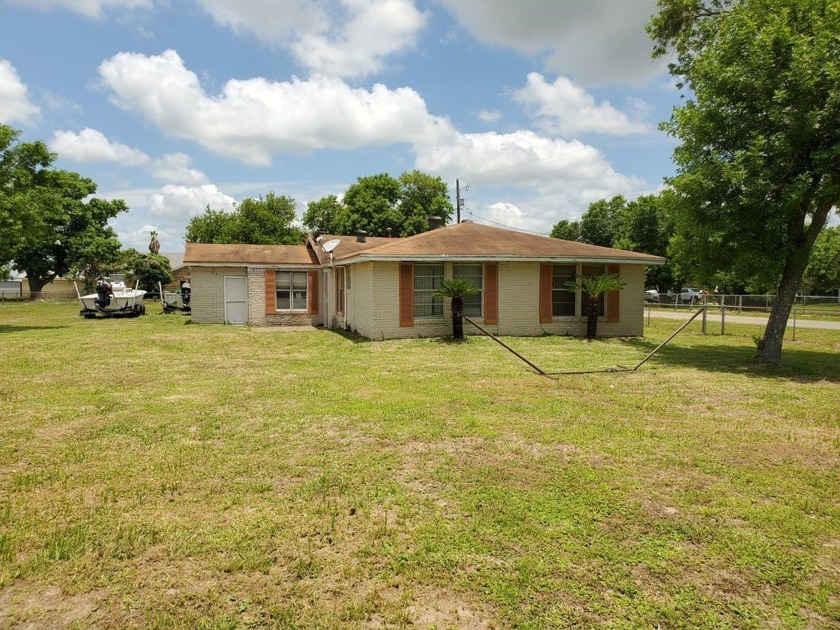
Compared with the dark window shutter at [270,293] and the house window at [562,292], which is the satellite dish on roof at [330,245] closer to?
the dark window shutter at [270,293]

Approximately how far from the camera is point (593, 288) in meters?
15.2

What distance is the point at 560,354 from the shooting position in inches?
489

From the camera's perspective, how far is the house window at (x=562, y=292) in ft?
53.4

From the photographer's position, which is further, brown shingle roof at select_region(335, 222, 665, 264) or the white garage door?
the white garage door

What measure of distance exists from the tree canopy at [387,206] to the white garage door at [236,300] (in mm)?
24667

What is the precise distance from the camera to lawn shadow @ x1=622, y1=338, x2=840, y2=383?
1016 centimetres

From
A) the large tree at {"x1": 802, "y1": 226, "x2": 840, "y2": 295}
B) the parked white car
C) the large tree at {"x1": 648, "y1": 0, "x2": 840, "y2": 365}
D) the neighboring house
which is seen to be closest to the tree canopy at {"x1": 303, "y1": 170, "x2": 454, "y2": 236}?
the parked white car

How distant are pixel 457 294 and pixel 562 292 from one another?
4174 millimetres

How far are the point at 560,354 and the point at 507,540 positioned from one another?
370 inches

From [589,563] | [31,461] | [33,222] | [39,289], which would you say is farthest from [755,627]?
[39,289]

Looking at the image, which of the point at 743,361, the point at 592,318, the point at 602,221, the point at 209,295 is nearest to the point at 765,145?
the point at 743,361

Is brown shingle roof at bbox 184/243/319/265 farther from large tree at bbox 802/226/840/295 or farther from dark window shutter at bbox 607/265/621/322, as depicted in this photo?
large tree at bbox 802/226/840/295

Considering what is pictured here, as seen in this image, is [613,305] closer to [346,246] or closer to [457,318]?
[457,318]

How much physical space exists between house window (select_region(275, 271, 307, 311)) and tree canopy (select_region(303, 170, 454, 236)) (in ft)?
80.2
